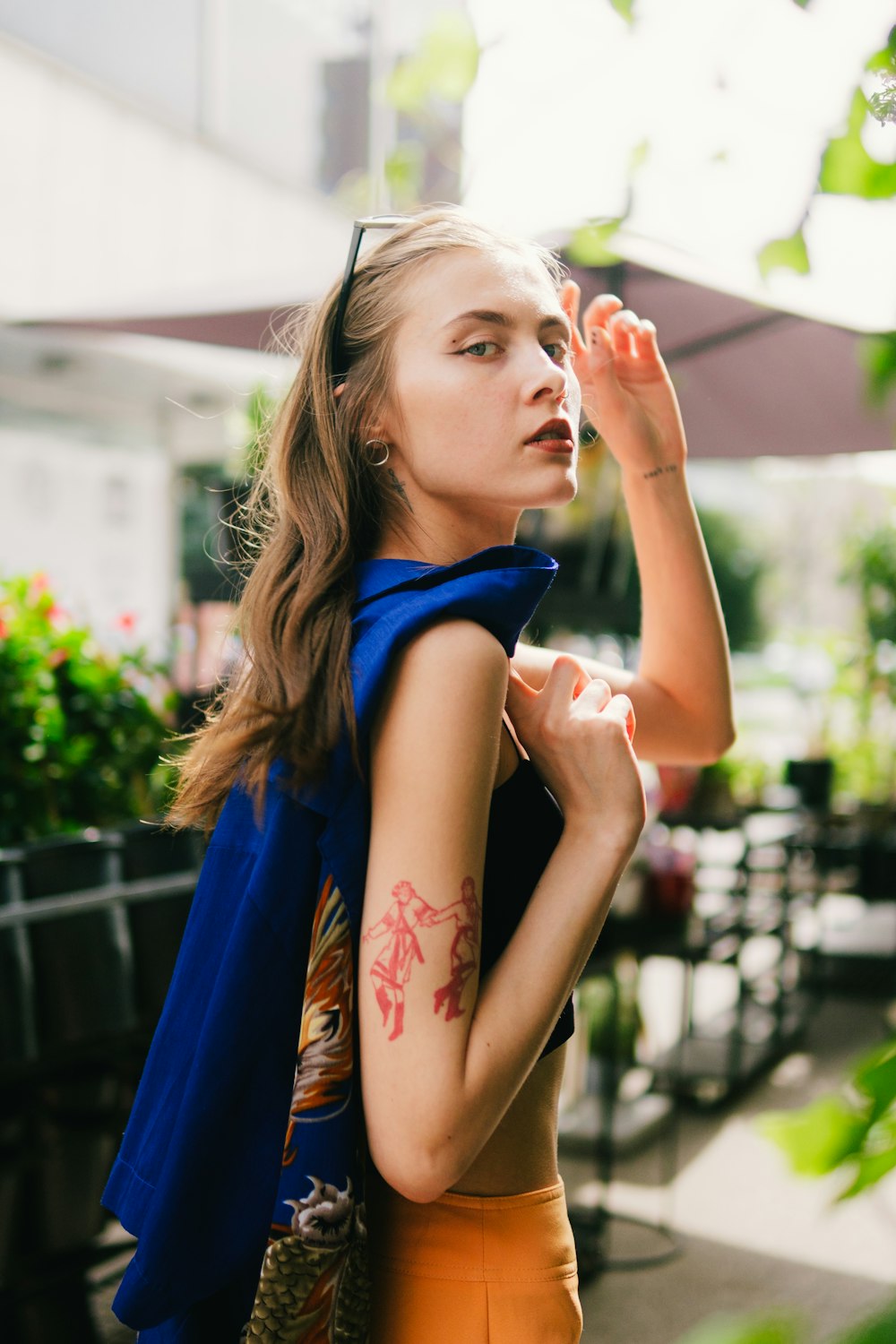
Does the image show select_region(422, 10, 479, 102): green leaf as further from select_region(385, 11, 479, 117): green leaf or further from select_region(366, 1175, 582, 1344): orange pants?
select_region(366, 1175, 582, 1344): orange pants

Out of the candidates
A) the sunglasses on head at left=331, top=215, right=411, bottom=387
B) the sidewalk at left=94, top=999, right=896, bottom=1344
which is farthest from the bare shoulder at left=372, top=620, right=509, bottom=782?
the sidewalk at left=94, top=999, right=896, bottom=1344

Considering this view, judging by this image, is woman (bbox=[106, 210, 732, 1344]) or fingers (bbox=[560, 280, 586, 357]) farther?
fingers (bbox=[560, 280, 586, 357])

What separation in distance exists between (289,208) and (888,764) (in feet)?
19.4

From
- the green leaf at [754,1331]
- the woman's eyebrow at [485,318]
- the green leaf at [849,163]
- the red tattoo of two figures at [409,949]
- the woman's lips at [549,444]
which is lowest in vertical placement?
the red tattoo of two figures at [409,949]

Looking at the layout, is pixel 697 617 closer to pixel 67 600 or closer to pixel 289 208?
pixel 67 600

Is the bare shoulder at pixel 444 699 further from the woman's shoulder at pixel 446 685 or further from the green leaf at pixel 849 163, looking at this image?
the green leaf at pixel 849 163

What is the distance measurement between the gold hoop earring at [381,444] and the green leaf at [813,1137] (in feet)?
2.96

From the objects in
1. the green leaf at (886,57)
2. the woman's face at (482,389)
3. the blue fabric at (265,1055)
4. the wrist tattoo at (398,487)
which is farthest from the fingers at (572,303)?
the green leaf at (886,57)

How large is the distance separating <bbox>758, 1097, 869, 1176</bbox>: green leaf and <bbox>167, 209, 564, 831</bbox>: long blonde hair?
25.7 inches

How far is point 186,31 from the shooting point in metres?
8.03

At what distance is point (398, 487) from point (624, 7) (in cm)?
51

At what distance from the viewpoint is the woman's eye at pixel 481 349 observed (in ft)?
3.75

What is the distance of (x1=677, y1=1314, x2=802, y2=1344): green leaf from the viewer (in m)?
0.35

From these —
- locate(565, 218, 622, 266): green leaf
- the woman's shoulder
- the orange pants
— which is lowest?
the orange pants
